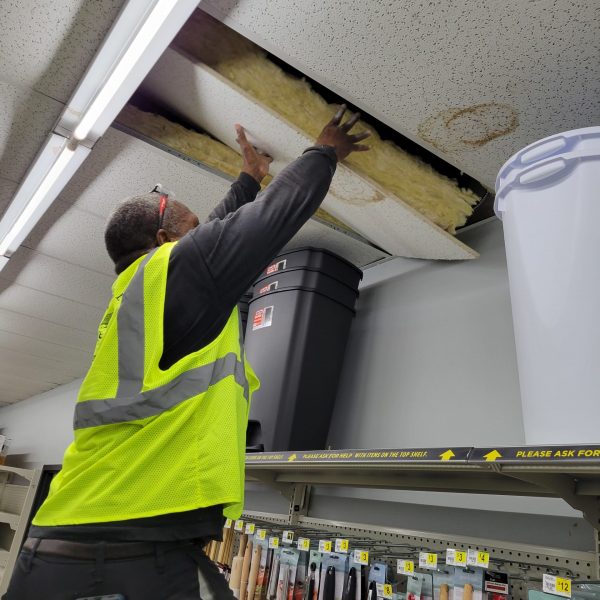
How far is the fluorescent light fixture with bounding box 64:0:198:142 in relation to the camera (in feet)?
4.34

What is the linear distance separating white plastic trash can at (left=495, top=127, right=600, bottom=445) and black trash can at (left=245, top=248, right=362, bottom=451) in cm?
91

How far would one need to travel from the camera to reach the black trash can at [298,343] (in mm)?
1922

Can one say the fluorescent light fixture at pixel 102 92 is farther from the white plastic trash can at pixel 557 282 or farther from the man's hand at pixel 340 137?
the white plastic trash can at pixel 557 282

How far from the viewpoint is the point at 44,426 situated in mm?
6145

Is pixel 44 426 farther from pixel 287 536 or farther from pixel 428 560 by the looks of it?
pixel 428 560

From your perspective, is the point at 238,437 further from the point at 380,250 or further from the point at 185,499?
the point at 380,250

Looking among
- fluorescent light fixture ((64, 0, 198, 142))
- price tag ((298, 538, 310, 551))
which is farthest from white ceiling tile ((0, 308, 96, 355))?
price tag ((298, 538, 310, 551))

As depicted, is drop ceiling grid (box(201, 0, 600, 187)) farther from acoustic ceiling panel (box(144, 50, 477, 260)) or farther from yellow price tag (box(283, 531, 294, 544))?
yellow price tag (box(283, 531, 294, 544))

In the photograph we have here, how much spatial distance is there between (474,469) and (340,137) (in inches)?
36.2

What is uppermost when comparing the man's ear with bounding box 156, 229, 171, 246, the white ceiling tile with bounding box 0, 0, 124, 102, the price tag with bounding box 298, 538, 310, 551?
the white ceiling tile with bounding box 0, 0, 124, 102

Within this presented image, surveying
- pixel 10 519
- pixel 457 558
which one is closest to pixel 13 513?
pixel 10 519

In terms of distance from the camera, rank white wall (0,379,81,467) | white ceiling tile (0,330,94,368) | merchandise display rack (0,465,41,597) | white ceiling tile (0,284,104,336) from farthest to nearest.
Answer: white wall (0,379,81,467) → merchandise display rack (0,465,41,597) → white ceiling tile (0,330,94,368) → white ceiling tile (0,284,104,336)

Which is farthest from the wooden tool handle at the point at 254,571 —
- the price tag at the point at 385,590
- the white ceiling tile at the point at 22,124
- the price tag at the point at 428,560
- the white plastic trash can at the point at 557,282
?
the white ceiling tile at the point at 22,124

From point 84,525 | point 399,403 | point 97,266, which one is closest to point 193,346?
point 84,525
